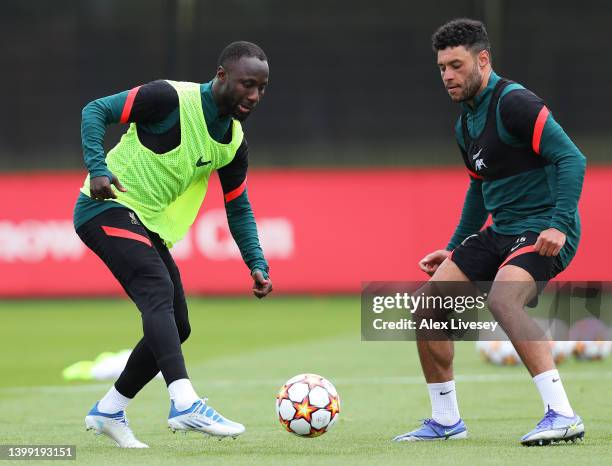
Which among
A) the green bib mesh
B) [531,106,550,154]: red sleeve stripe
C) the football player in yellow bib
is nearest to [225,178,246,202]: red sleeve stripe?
the football player in yellow bib

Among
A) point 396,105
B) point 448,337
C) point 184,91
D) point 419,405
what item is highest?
point 396,105

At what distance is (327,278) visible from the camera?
786 inches

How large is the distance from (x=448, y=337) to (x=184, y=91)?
2087 millimetres

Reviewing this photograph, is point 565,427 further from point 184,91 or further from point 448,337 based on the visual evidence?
point 184,91

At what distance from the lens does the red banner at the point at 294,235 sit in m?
19.8

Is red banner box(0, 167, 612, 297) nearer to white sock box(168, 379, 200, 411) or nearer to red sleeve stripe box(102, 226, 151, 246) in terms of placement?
red sleeve stripe box(102, 226, 151, 246)

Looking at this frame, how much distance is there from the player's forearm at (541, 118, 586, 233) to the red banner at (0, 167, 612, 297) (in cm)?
A: 1274

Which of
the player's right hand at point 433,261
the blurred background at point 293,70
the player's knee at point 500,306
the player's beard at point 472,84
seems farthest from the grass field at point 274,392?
→ the blurred background at point 293,70

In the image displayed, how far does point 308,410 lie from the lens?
7027 mm

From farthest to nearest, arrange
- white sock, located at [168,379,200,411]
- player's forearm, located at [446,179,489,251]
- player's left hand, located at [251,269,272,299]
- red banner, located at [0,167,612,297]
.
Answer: red banner, located at [0,167,612,297] < player's forearm, located at [446,179,489,251] < player's left hand, located at [251,269,272,299] < white sock, located at [168,379,200,411]

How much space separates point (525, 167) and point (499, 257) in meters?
0.54

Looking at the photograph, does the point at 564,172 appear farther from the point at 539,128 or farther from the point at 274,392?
the point at 274,392

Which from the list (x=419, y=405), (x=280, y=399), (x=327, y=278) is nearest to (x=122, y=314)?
(x=327, y=278)

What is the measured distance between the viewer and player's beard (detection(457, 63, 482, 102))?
7.07m
